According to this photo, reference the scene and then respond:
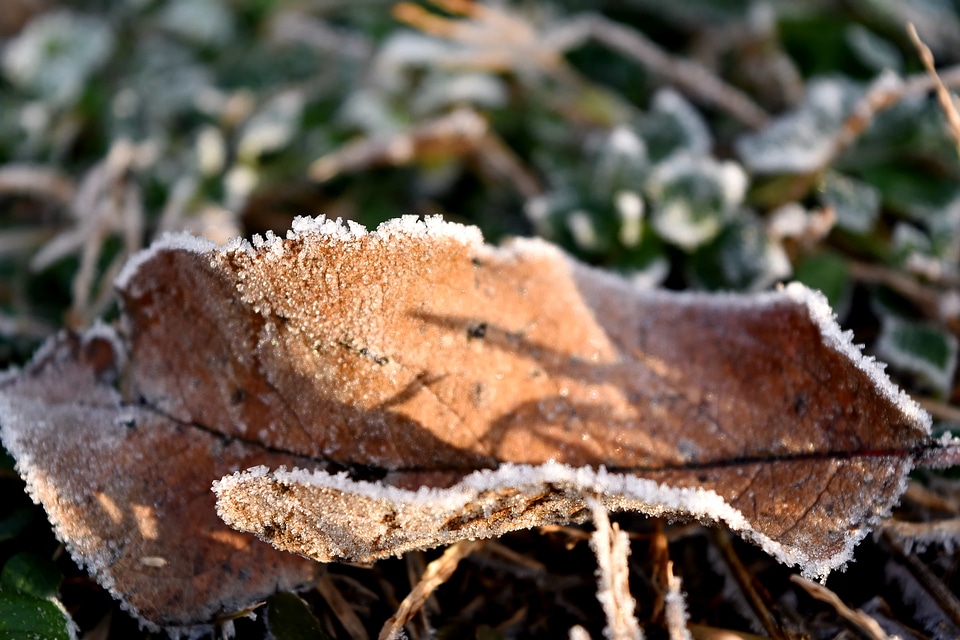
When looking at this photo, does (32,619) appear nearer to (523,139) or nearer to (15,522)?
(15,522)

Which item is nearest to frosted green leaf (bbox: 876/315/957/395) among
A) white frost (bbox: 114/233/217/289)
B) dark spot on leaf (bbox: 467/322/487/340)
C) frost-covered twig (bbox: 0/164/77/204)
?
dark spot on leaf (bbox: 467/322/487/340)

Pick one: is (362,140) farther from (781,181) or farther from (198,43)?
(781,181)

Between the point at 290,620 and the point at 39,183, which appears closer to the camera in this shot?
the point at 290,620

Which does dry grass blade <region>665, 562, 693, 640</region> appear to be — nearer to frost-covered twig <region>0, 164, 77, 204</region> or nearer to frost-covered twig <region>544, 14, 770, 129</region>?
frost-covered twig <region>544, 14, 770, 129</region>

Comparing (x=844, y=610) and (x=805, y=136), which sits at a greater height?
(x=805, y=136)

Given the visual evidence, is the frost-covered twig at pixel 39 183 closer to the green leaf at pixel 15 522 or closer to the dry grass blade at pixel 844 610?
the green leaf at pixel 15 522

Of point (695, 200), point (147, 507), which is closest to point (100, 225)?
point (147, 507)

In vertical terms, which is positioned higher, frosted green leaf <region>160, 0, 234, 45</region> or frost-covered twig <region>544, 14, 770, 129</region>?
frost-covered twig <region>544, 14, 770, 129</region>
